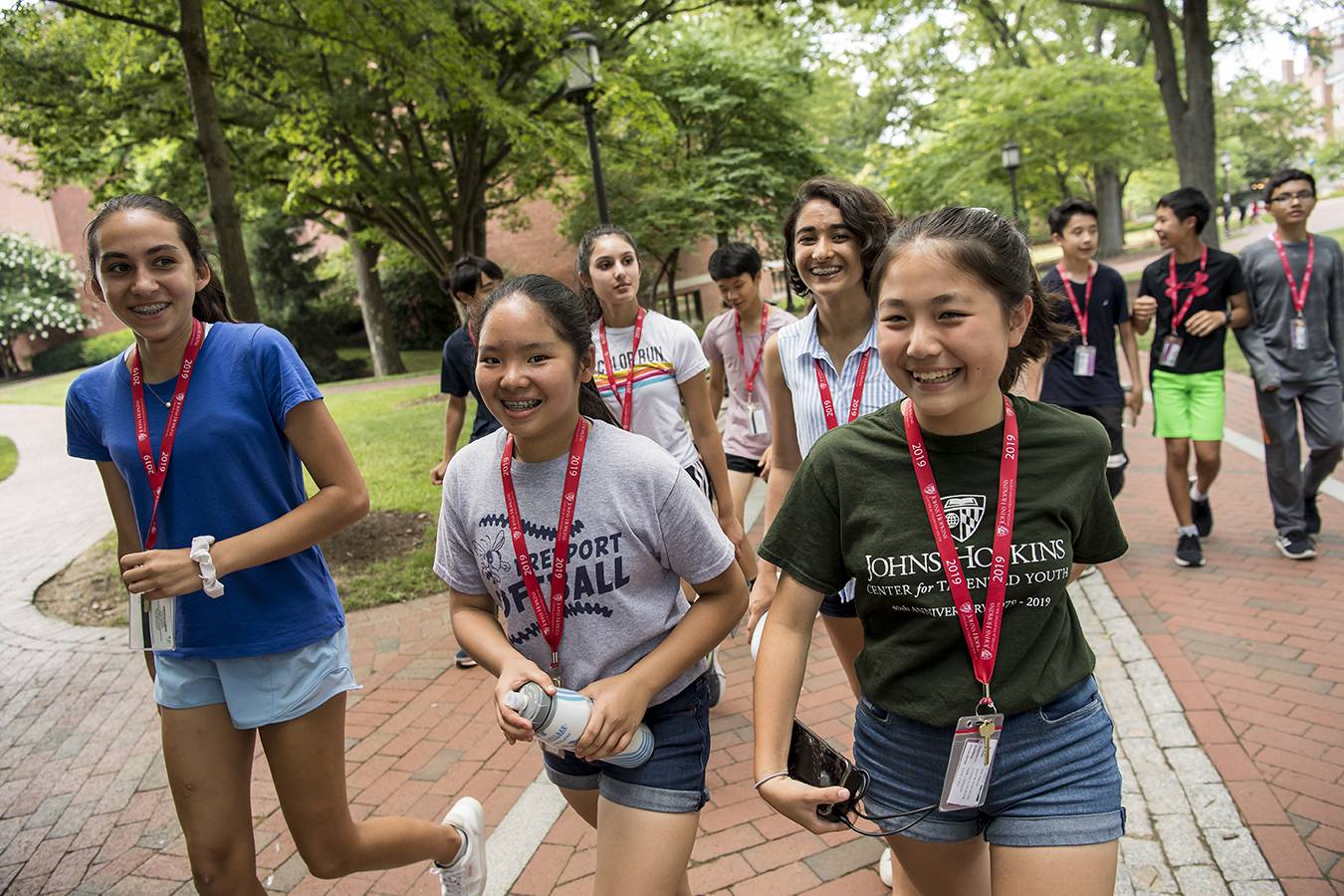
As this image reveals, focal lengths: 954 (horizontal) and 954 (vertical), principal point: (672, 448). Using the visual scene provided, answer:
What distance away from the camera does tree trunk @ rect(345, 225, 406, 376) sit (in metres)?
26.5

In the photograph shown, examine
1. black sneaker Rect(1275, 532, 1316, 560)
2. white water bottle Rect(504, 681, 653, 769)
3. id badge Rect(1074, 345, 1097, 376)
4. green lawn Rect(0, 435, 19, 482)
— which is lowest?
black sneaker Rect(1275, 532, 1316, 560)

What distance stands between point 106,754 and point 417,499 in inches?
197

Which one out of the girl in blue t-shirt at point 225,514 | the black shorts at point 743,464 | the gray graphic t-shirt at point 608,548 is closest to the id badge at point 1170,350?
the black shorts at point 743,464

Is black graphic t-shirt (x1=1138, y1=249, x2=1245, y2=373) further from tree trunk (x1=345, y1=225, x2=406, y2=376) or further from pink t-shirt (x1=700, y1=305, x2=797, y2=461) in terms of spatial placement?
tree trunk (x1=345, y1=225, x2=406, y2=376)

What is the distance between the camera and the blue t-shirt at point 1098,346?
222 inches

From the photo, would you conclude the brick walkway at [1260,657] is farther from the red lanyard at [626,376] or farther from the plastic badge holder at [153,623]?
the plastic badge holder at [153,623]

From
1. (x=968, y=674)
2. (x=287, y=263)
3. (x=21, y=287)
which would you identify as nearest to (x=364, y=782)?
(x=968, y=674)

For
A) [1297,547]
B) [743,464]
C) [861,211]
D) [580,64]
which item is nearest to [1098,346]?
[1297,547]

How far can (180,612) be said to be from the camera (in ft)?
8.19

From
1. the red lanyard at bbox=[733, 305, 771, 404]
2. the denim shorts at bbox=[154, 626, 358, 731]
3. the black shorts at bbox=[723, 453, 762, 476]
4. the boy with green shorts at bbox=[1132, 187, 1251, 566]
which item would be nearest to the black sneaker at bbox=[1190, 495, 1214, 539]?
the boy with green shorts at bbox=[1132, 187, 1251, 566]

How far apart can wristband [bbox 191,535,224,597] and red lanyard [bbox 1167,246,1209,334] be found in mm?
5493

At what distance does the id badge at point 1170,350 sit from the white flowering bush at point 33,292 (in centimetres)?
3977

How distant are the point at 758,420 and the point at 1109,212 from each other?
38336 mm

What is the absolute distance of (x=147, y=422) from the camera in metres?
2.47
